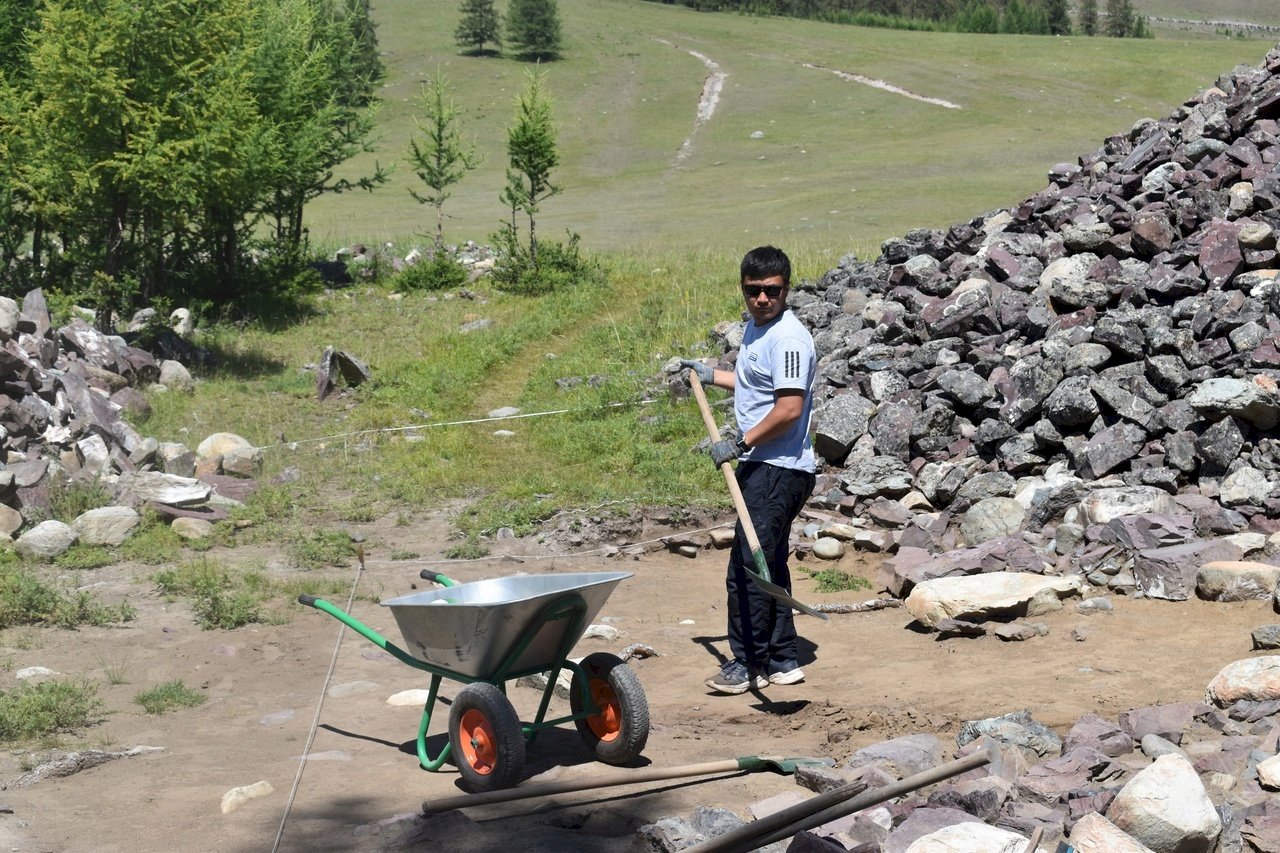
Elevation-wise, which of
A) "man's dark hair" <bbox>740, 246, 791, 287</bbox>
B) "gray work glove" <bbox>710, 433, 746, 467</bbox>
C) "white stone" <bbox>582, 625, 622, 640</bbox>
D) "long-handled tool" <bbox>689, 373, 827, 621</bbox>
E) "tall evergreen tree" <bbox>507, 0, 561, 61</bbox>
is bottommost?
"white stone" <bbox>582, 625, 622, 640</bbox>

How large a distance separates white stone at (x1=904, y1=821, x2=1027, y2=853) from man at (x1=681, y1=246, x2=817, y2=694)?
79.2 inches

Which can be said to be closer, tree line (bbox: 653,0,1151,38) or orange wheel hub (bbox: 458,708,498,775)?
orange wheel hub (bbox: 458,708,498,775)

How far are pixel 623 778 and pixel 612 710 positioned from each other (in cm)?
49

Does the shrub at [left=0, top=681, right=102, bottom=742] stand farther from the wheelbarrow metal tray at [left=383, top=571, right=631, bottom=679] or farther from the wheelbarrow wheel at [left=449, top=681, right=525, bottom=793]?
the wheelbarrow wheel at [left=449, top=681, right=525, bottom=793]

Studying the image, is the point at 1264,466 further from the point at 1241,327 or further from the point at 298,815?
the point at 298,815

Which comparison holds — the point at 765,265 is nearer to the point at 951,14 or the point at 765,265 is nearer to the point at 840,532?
the point at 840,532

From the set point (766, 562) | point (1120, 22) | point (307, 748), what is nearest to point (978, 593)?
point (766, 562)

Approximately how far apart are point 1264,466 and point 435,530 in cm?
522

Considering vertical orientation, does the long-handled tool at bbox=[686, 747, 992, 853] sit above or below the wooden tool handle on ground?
above

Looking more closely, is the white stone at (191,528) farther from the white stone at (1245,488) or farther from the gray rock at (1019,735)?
the white stone at (1245,488)

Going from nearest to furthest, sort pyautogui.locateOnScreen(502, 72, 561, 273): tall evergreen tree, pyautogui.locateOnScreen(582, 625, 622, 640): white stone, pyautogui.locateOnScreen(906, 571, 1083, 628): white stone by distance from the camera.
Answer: pyautogui.locateOnScreen(906, 571, 1083, 628): white stone → pyautogui.locateOnScreen(582, 625, 622, 640): white stone → pyautogui.locateOnScreen(502, 72, 561, 273): tall evergreen tree

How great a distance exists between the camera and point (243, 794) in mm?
4305

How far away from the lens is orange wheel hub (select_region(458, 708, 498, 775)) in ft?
14.5

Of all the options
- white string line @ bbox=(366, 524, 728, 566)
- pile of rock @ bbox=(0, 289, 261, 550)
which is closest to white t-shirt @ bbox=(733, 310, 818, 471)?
white string line @ bbox=(366, 524, 728, 566)
